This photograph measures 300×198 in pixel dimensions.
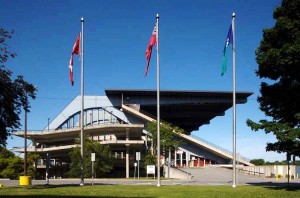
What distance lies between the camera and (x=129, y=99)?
275ft

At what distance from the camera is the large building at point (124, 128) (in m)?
71.4

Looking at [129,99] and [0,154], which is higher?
[129,99]

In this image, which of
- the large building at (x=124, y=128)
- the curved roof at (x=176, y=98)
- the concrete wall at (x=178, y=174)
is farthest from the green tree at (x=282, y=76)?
the curved roof at (x=176, y=98)

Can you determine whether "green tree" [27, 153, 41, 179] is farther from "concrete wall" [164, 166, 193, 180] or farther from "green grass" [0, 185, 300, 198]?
"green grass" [0, 185, 300, 198]

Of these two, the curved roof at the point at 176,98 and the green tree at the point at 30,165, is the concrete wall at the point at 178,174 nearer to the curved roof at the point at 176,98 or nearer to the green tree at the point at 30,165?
the green tree at the point at 30,165

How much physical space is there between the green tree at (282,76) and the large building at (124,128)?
38.7m

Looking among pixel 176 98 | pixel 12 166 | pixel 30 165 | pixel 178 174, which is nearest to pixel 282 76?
pixel 178 174

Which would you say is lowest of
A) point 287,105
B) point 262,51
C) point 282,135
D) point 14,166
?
point 14,166

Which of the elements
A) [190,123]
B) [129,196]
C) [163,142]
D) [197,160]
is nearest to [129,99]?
[197,160]

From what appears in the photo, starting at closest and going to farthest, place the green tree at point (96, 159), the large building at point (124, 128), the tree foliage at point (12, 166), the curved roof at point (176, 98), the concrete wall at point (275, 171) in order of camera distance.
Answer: the green tree at point (96, 159) → the concrete wall at point (275, 171) → the tree foliage at point (12, 166) → the large building at point (124, 128) → the curved roof at point (176, 98)

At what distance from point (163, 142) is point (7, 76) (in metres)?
35.3

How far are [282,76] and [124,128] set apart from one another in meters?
41.2

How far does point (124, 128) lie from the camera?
67312mm

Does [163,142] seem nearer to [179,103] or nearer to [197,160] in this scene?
[197,160]
